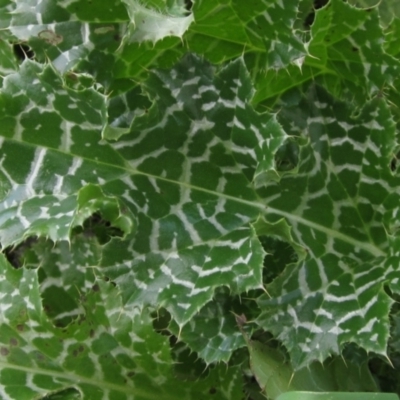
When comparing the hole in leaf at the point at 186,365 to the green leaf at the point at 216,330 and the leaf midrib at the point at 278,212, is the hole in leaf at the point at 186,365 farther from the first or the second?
the leaf midrib at the point at 278,212

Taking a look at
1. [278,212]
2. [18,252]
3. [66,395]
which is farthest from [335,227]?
[18,252]

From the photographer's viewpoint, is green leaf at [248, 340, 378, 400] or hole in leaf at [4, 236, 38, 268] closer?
green leaf at [248, 340, 378, 400]

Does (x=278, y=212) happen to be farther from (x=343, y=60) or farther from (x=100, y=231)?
(x=100, y=231)

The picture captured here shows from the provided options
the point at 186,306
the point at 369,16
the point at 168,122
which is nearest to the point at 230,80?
the point at 168,122

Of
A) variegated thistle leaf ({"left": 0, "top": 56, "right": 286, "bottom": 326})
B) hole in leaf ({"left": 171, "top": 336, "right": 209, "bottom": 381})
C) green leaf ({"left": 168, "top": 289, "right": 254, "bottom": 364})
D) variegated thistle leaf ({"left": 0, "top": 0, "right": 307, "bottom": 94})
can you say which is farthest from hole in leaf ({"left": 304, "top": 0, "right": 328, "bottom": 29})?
hole in leaf ({"left": 171, "top": 336, "right": 209, "bottom": 381})

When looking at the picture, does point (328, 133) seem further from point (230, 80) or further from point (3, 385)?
point (3, 385)

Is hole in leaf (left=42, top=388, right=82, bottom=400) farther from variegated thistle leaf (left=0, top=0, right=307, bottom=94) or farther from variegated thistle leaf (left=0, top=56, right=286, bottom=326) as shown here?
variegated thistle leaf (left=0, top=0, right=307, bottom=94)
